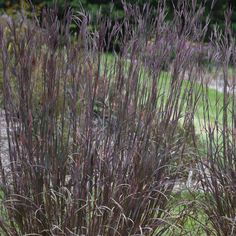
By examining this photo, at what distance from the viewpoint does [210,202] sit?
3697 millimetres

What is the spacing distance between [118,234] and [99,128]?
1.91 ft

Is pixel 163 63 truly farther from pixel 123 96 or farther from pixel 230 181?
pixel 230 181

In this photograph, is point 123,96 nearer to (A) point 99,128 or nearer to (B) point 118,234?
(A) point 99,128

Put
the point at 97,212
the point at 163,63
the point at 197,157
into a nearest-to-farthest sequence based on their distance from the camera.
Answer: the point at 97,212, the point at 163,63, the point at 197,157

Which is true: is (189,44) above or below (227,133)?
above

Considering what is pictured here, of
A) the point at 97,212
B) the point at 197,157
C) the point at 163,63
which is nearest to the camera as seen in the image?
the point at 97,212

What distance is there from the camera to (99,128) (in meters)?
3.40

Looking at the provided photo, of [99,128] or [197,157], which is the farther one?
[197,157]

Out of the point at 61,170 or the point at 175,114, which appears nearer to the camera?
the point at 61,170

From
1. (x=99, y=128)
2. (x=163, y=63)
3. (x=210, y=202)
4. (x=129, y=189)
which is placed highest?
(x=163, y=63)

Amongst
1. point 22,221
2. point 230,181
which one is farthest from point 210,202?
point 22,221

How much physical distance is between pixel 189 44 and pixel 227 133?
23.8 inches

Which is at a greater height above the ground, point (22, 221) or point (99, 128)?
point (99, 128)

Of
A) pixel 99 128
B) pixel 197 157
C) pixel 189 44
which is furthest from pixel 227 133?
pixel 99 128
